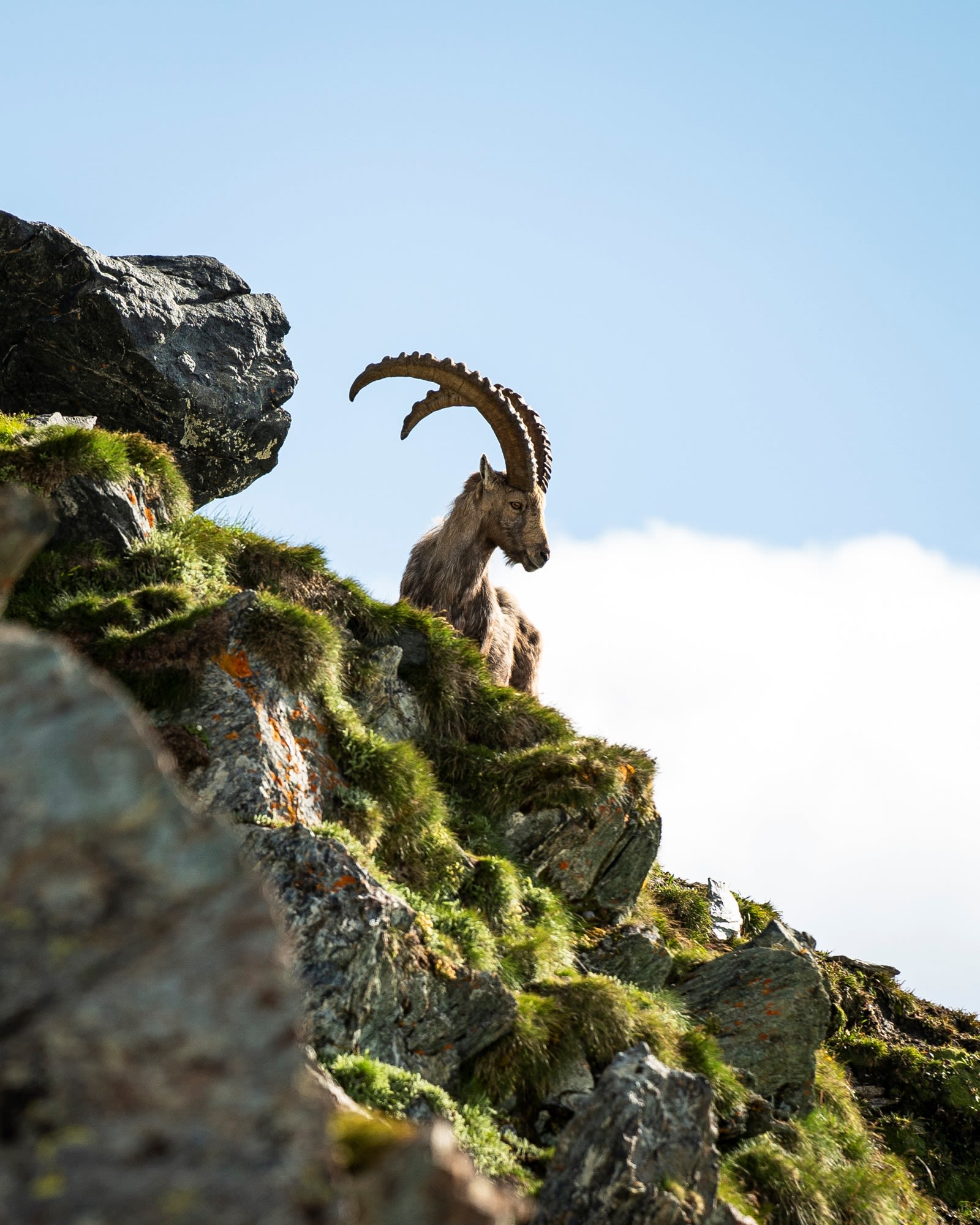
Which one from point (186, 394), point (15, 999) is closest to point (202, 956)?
point (15, 999)

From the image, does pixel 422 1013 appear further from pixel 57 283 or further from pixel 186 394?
pixel 57 283

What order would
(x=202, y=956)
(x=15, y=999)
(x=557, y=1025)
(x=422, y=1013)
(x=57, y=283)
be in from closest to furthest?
(x=15, y=999) < (x=202, y=956) < (x=422, y=1013) < (x=557, y=1025) < (x=57, y=283)

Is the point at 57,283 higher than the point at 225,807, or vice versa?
the point at 57,283

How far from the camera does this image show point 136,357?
14.9 m

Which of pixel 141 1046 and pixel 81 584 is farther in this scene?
pixel 81 584

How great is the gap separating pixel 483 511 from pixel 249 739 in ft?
27.3

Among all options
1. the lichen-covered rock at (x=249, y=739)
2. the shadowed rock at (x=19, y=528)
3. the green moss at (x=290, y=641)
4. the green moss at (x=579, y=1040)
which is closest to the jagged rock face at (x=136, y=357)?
the green moss at (x=290, y=641)

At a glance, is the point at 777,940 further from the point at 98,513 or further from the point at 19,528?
the point at 19,528

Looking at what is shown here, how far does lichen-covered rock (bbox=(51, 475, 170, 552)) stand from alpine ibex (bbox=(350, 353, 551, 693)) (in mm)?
5609

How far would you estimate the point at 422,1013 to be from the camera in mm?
8039

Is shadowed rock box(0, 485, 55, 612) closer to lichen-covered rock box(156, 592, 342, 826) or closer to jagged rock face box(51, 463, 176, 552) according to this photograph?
lichen-covered rock box(156, 592, 342, 826)

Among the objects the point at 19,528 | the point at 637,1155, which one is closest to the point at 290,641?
the point at 637,1155

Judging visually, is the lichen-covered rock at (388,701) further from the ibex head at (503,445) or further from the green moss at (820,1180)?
the green moss at (820,1180)

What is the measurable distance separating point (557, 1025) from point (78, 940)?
7.07 meters
